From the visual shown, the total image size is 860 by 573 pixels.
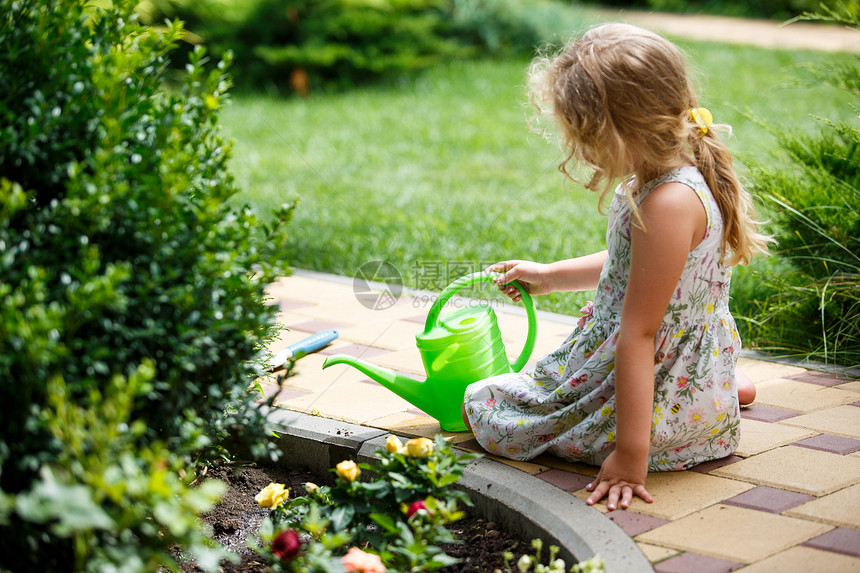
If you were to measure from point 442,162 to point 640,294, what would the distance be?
479cm

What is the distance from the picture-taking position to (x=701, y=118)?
2.02 metres

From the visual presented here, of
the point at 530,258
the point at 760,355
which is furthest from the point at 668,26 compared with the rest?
the point at 760,355

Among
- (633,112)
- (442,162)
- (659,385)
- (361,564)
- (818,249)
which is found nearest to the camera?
(361,564)

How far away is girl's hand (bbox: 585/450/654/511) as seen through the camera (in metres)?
1.89

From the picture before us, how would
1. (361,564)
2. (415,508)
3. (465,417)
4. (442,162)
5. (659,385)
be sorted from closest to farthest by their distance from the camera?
(361,564)
(415,508)
(659,385)
(465,417)
(442,162)

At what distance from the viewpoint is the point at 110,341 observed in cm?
140

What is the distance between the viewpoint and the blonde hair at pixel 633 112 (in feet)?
6.31

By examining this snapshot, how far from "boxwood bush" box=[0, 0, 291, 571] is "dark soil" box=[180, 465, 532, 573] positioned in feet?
0.95

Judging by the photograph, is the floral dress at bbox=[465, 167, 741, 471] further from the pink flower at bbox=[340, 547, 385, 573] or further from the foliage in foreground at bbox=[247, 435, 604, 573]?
the pink flower at bbox=[340, 547, 385, 573]

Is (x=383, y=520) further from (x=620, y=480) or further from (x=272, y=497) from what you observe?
(x=620, y=480)

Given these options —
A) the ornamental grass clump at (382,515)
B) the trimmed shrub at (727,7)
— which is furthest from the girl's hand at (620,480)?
the trimmed shrub at (727,7)

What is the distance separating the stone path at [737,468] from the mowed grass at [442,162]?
0.79 meters

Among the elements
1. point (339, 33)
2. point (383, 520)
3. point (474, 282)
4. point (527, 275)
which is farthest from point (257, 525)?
point (339, 33)

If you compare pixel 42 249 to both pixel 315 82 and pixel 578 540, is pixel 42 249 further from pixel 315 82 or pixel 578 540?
pixel 315 82
